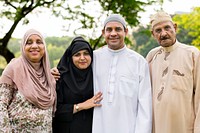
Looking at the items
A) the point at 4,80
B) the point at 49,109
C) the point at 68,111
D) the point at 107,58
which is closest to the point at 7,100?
the point at 4,80

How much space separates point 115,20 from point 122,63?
0.49 metres

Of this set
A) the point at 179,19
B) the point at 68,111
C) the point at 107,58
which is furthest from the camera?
the point at 179,19

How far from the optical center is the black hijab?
3.55 meters

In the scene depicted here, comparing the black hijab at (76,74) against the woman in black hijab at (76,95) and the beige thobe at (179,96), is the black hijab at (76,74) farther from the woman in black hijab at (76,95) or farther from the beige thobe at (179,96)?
the beige thobe at (179,96)

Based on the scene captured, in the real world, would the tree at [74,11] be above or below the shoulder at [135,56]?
above

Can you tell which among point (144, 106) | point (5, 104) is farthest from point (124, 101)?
point (5, 104)

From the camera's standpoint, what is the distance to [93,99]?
139 inches

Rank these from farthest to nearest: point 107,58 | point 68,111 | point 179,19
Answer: point 179,19 → point 107,58 → point 68,111

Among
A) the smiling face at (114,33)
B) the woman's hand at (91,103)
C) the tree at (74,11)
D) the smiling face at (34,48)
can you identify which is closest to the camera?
the smiling face at (34,48)

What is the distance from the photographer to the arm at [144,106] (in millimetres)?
3508

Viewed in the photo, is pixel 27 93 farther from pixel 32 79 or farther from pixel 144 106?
pixel 144 106

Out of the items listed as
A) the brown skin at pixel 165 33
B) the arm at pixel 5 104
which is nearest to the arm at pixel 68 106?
the arm at pixel 5 104

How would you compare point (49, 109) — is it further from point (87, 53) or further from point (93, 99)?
point (87, 53)

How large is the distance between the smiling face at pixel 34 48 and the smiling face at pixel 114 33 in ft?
2.49
